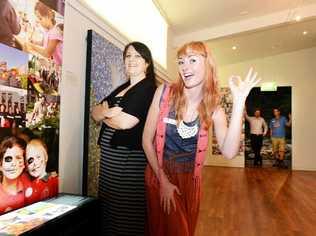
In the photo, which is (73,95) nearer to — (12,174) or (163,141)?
(12,174)

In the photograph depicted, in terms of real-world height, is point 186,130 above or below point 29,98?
below

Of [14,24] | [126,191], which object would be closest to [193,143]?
[126,191]

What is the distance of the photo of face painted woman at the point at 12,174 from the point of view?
1778mm

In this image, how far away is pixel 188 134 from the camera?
1.62 meters

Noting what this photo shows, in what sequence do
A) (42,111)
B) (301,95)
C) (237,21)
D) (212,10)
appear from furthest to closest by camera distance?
(301,95) < (237,21) < (212,10) < (42,111)

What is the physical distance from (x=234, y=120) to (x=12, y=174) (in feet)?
4.30

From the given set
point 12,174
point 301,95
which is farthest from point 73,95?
point 301,95

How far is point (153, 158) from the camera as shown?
170 cm

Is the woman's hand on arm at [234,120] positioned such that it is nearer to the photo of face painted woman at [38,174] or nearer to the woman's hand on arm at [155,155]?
the woman's hand on arm at [155,155]

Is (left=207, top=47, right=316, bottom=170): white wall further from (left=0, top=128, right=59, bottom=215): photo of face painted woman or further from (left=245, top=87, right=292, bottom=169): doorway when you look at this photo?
(left=0, top=128, right=59, bottom=215): photo of face painted woman

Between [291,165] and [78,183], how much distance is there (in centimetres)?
902

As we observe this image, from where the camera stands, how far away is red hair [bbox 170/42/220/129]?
163 centimetres

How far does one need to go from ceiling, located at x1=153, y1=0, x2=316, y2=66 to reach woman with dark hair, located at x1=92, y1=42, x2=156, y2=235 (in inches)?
131

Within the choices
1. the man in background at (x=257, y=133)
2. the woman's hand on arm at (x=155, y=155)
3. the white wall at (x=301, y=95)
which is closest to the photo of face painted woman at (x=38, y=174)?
the woman's hand on arm at (x=155, y=155)
